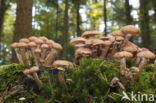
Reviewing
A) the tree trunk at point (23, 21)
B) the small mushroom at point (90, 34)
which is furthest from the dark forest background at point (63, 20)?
the small mushroom at point (90, 34)

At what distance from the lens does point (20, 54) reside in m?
3.93

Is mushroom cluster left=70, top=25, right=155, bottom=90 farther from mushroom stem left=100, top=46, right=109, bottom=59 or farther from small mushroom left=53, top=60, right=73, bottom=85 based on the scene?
small mushroom left=53, top=60, right=73, bottom=85

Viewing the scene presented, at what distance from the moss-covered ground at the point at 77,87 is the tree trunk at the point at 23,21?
5.55 ft

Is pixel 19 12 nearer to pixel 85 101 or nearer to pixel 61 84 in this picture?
pixel 61 84

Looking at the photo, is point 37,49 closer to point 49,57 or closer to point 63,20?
point 49,57

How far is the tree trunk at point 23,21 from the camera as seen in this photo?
4754mm

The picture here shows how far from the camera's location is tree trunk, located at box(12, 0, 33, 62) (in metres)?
4.75

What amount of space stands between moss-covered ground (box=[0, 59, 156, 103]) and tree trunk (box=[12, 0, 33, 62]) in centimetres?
169

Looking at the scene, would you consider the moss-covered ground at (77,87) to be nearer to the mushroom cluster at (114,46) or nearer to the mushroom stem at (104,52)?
the mushroom cluster at (114,46)

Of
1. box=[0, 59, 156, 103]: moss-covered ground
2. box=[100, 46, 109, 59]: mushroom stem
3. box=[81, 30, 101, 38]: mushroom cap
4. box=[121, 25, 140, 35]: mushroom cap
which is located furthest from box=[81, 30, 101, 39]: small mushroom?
box=[0, 59, 156, 103]: moss-covered ground

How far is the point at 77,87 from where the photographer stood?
259cm

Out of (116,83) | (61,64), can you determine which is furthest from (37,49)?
(116,83)

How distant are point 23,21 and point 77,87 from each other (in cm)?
317

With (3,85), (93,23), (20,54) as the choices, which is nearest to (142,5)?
(93,23)
